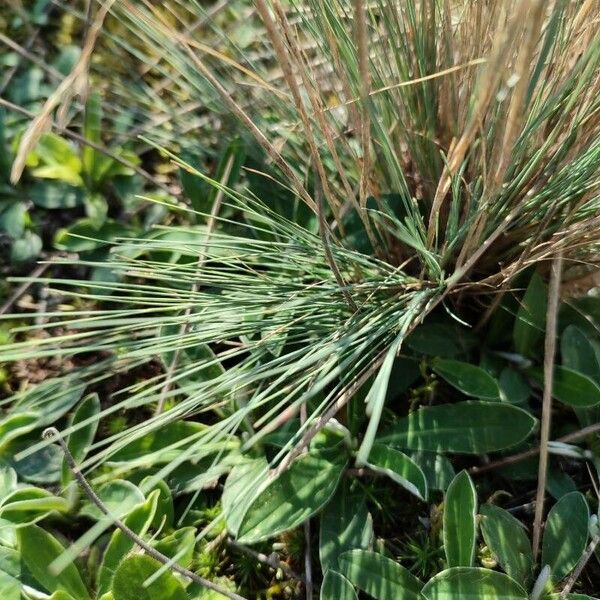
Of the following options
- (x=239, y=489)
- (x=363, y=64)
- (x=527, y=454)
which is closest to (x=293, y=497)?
(x=239, y=489)

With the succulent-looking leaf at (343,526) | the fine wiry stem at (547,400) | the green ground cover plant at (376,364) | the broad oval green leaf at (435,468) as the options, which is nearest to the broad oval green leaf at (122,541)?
the green ground cover plant at (376,364)

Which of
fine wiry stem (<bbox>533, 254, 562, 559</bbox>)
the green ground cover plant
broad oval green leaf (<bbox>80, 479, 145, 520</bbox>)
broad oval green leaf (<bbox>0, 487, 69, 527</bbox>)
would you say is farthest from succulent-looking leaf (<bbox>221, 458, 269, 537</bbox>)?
fine wiry stem (<bbox>533, 254, 562, 559</bbox>)

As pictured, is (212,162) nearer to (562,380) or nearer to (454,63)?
(454,63)

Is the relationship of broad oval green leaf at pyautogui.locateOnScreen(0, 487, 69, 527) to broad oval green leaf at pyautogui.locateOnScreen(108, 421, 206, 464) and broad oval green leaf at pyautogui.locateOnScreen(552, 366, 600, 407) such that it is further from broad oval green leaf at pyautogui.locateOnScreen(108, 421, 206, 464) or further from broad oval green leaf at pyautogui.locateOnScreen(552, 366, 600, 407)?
broad oval green leaf at pyautogui.locateOnScreen(552, 366, 600, 407)

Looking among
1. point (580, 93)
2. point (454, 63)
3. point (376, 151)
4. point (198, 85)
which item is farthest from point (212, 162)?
point (580, 93)

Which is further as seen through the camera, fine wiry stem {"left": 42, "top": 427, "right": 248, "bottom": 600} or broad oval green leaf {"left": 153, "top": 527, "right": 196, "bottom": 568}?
broad oval green leaf {"left": 153, "top": 527, "right": 196, "bottom": 568}
